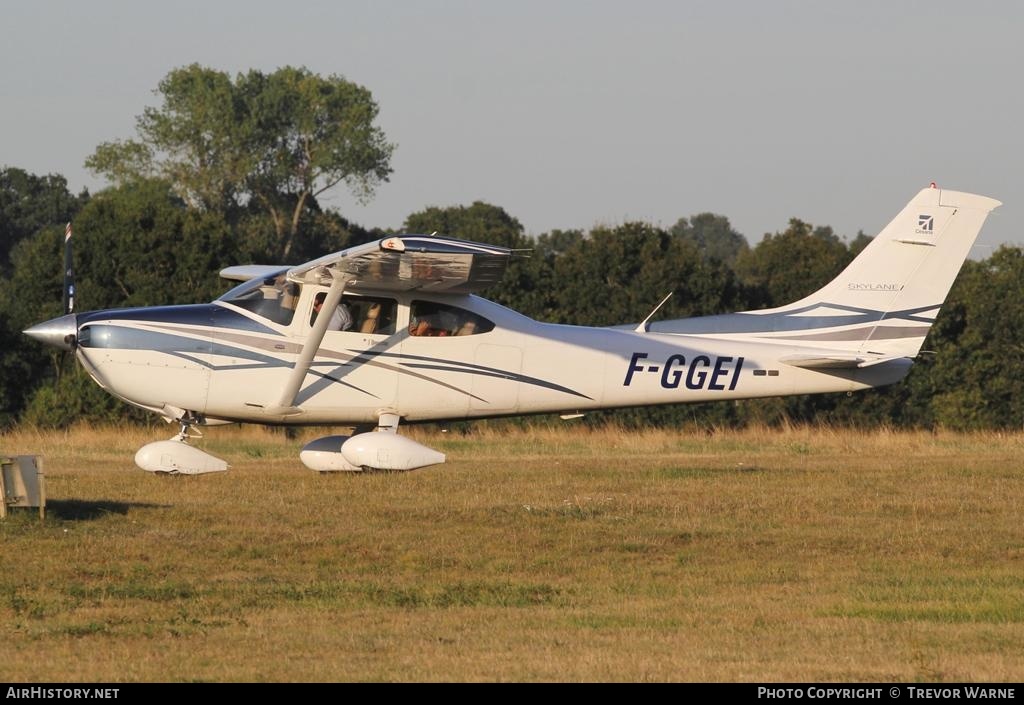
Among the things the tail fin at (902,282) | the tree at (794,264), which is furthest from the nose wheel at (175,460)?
the tree at (794,264)

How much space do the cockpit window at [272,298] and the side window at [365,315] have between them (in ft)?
1.47

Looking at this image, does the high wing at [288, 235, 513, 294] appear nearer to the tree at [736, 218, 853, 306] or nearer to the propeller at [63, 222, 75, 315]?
the propeller at [63, 222, 75, 315]

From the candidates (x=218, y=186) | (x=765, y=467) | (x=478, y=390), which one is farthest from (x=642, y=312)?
(x=218, y=186)

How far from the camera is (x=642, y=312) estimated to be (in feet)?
131

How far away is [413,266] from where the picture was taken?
46.4 ft

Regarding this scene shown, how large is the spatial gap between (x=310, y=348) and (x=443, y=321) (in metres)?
1.49

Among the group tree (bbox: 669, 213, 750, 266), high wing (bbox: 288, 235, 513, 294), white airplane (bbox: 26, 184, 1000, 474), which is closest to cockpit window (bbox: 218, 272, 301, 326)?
white airplane (bbox: 26, 184, 1000, 474)

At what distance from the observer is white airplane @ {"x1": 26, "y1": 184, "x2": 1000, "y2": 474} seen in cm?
1470

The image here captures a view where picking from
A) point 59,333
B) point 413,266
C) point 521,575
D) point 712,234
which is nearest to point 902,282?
point 413,266

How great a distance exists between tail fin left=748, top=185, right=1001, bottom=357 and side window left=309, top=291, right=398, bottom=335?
14.6ft

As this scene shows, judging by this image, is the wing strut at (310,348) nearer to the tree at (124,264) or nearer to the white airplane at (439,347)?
the white airplane at (439,347)

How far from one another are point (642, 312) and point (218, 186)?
133 feet

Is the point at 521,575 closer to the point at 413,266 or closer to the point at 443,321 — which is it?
the point at 413,266

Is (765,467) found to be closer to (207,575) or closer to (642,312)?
(207,575)
